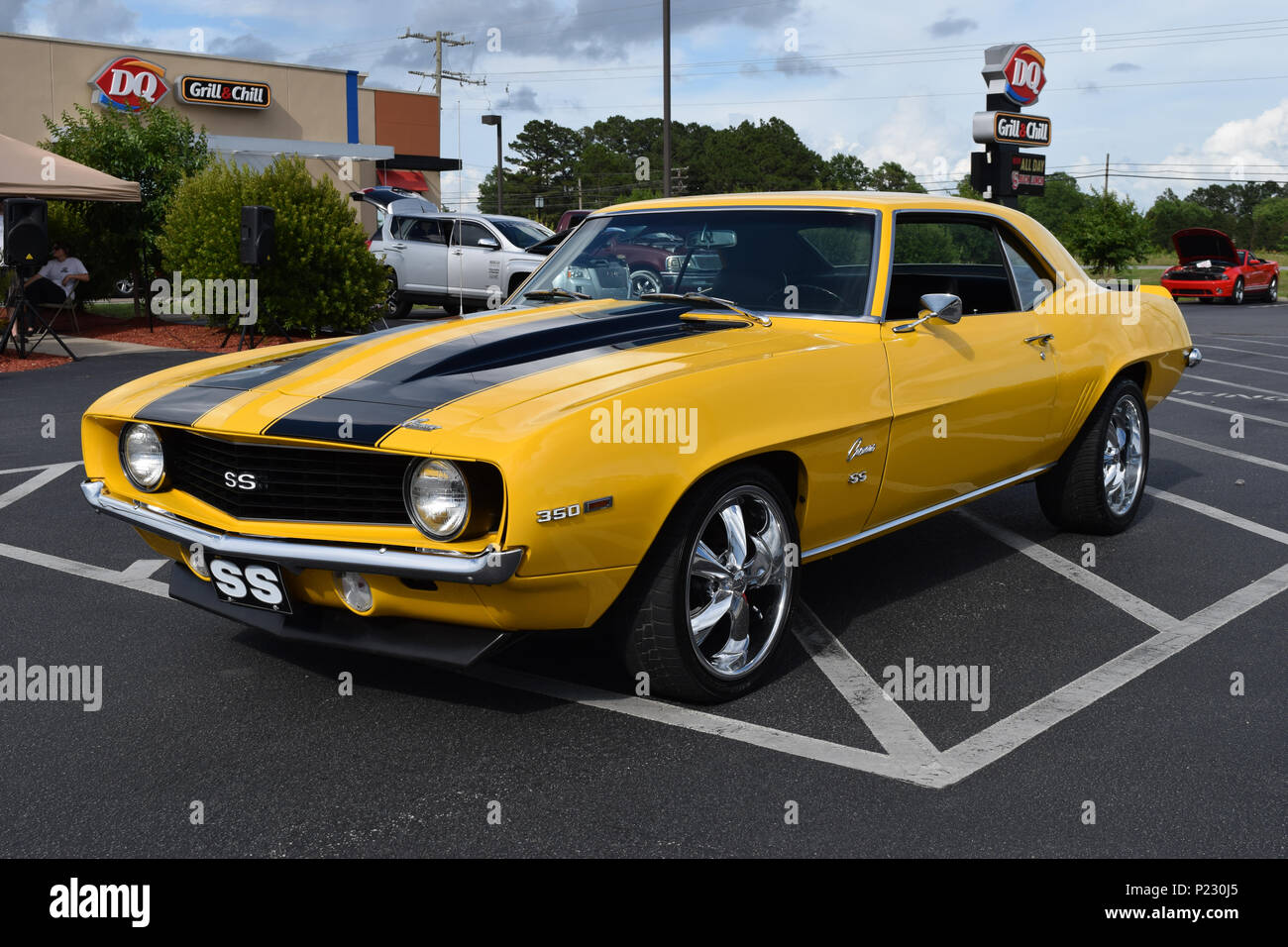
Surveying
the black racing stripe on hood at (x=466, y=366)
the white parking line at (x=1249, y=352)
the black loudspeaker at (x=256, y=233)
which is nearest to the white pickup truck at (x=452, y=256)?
the black loudspeaker at (x=256, y=233)

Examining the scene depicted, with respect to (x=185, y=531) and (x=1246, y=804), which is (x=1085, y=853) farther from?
(x=185, y=531)

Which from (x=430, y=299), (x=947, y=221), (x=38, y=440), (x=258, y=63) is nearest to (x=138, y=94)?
(x=258, y=63)

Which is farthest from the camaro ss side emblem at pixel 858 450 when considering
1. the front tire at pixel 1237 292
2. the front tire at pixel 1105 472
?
the front tire at pixel 1237 292

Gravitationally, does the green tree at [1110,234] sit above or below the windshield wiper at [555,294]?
above

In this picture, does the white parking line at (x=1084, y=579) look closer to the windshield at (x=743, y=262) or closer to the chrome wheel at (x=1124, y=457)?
the chrome wheel at (x=1124, y=457)

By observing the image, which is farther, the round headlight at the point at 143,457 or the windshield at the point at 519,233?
the windshield at the point at 519,233

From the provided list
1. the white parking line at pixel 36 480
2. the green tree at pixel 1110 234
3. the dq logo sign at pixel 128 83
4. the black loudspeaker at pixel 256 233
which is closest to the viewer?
the white parking line at pixel 36 480

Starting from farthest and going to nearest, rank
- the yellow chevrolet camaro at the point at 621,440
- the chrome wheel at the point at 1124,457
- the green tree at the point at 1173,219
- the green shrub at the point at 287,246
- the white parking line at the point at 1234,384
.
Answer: the green tree at the point at 1173,219 < the green shrub at the point at 287,246 < the white parking line at the point at 1234,384 < the chrome wheel at the point at 1124,457 < the yellow chevrolet camaro at the point at 621,440

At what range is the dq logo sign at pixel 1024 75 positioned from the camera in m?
20.9

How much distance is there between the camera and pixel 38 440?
8977 mm

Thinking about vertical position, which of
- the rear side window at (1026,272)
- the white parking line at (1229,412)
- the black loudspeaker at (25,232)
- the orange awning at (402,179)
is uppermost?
the orange awning at (402,179)

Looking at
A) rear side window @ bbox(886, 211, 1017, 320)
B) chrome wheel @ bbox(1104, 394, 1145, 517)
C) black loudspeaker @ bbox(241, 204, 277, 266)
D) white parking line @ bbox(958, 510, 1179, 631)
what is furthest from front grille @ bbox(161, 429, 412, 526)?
black loudspeaker @ bbox(241, 204, 277, 266)

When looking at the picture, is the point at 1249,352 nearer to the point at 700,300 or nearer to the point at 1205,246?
the point at 700,300

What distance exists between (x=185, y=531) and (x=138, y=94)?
93.8ft
